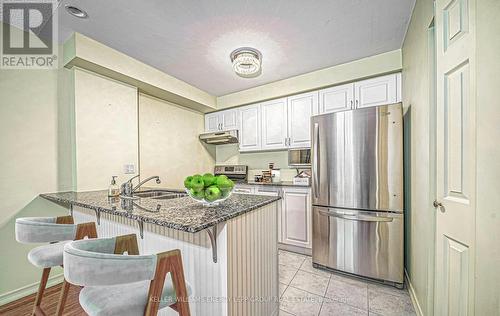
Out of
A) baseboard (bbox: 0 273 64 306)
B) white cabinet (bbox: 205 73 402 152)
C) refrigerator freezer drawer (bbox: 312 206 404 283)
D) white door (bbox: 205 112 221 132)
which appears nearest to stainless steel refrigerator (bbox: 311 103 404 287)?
refrigerator freezer drawer (bbox: 312 206 404 283)

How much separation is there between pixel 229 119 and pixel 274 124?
911 millimetres

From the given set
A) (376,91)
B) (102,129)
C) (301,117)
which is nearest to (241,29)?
(301,117)

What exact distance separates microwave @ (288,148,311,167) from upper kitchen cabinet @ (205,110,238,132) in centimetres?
113

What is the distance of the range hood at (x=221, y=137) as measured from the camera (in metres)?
3.44

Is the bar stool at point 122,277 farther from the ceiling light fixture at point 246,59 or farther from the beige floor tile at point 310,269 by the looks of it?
the ceiling light fixture at point 246,59

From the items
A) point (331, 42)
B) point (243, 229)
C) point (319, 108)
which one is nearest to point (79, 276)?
point (243, 229)

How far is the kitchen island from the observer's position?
0.99m

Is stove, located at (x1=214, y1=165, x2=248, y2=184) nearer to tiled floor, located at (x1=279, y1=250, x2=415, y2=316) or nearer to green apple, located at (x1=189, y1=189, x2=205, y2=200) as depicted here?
tiled floor, located at (x1=279, y1=250, x2=415, y2=316)

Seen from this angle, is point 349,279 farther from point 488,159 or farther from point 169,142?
point 169,142

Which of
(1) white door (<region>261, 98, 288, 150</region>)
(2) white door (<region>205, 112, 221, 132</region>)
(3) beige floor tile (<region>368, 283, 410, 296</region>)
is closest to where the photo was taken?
(3) beige floor tile (<region>368, 283, 410, 296</region>)

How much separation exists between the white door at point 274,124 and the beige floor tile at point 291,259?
155cm

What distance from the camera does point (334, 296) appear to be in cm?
174

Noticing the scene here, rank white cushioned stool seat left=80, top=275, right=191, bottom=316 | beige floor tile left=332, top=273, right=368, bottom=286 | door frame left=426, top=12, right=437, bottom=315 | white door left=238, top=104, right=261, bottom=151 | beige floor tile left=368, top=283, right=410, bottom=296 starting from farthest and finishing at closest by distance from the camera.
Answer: white door left=238, top=104, right=261, bottom=151, beige floor tile left=332, top=273, right=368, bottom=286, beige floor tile left=368, top=283, right=410, bottom=296, door frame left=426, top=12, right=437, bottom=315, white cushioned stool seat left=80, top=275, right=191, bottom=316

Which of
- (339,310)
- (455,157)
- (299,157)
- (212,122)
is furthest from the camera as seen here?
(212,122)
